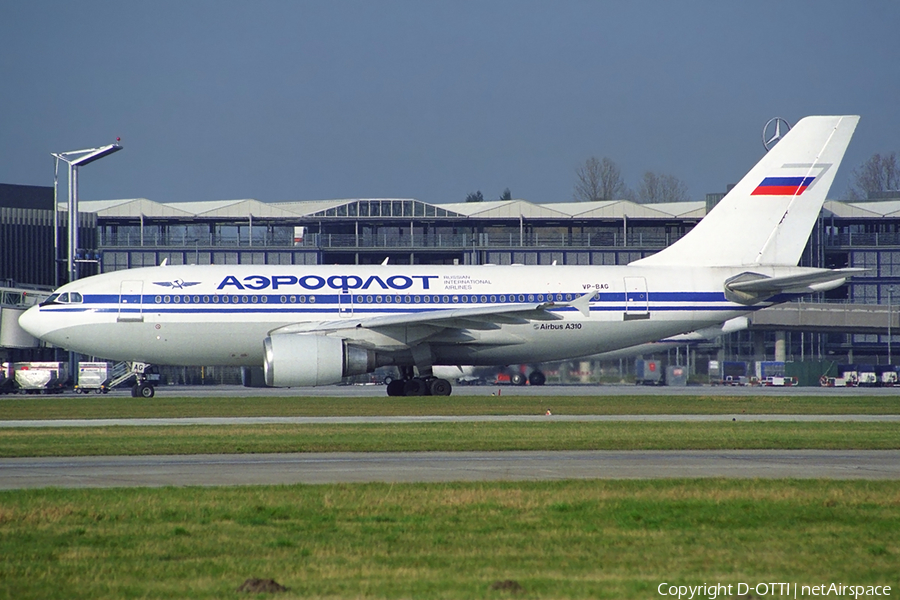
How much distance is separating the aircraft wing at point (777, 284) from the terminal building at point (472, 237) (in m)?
34.6

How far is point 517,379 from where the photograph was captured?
190 feet

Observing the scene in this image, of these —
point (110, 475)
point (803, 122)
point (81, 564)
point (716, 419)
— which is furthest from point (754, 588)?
point (803, 122)

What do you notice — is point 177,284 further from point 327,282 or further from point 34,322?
point 34,322

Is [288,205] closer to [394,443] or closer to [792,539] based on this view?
[394,443]

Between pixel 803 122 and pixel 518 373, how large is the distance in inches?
940

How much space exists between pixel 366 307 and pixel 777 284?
1370 cm

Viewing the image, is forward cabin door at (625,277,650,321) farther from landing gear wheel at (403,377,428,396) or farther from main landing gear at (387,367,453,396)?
landing gear wheel at (403,377,428,396)

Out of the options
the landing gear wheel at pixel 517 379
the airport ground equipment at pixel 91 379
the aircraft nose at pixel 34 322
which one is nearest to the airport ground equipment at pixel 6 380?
the airport ground equipment at pixel 91 379

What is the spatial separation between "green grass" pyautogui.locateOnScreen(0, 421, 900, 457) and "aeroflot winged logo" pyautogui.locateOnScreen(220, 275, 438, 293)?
10.7 meters

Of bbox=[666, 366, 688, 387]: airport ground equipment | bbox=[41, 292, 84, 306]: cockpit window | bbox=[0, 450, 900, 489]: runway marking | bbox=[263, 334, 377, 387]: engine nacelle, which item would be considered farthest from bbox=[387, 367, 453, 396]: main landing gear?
bbox=[666, 366, 688, 387]: airport ground equipment

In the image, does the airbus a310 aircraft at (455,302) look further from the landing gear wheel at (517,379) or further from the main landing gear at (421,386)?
the landing gear wheel at (517,379)

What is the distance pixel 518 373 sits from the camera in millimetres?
56406

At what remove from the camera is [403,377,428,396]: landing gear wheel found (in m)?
35.5

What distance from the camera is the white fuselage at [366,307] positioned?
33.6 metres
